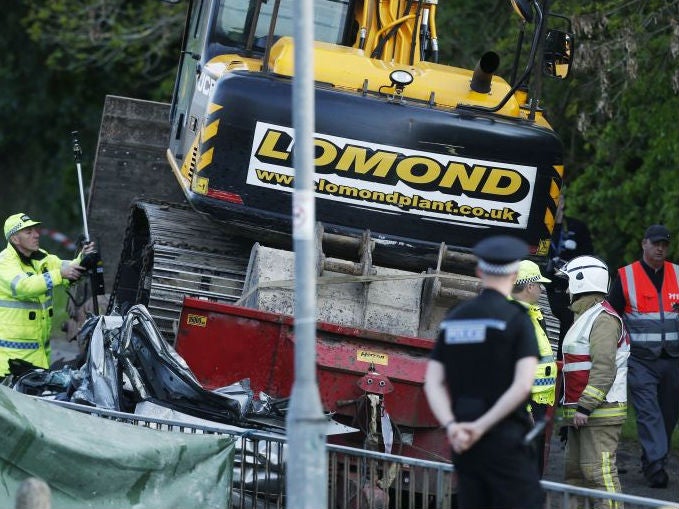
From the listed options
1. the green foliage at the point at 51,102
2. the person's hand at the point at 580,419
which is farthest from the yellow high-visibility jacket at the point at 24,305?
the green foliage at the point at 51,102

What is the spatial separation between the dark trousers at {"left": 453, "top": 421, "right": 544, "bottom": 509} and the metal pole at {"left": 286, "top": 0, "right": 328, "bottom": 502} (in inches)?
23.7

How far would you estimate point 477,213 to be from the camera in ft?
34.6

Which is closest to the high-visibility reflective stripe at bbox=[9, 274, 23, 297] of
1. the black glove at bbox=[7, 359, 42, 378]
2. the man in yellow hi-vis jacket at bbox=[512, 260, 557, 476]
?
the black glove at bbox=[7, 359, 42, 378]

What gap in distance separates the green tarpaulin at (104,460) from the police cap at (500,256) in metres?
2.54

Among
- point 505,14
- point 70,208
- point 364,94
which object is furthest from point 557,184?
point 70,208

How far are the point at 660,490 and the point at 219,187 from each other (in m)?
3.92

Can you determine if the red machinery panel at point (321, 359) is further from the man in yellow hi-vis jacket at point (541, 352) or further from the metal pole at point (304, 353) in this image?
the metal pole at point (304, 353)

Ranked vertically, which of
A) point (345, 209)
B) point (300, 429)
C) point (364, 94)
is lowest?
point (300, 429)

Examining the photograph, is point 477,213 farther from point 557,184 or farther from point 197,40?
point 197,40

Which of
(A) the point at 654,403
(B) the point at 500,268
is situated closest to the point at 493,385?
(B) the point at 500,268

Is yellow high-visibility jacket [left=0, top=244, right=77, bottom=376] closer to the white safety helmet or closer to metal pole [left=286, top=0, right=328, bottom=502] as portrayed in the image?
the white safety helmet

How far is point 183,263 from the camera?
1088cm

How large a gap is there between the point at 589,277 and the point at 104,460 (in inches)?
133

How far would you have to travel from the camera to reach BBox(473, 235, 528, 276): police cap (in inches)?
240
